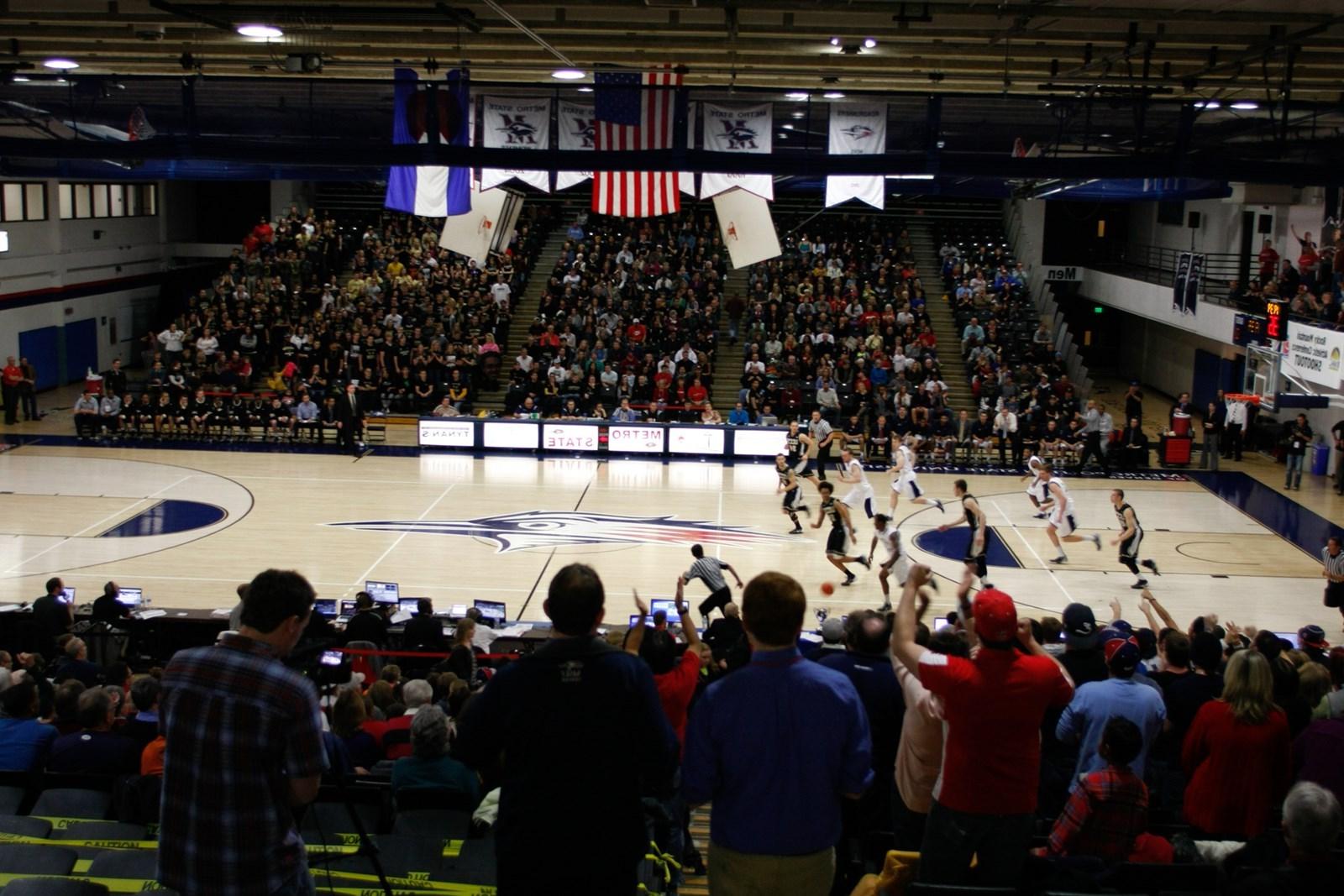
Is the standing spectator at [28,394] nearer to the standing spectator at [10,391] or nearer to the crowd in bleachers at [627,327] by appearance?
the standing spectator at [10,391]

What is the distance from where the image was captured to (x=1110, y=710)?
6.29 m

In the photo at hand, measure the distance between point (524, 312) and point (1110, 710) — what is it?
32016 millimetres

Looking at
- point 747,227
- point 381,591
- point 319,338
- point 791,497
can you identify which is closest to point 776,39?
point 747,227

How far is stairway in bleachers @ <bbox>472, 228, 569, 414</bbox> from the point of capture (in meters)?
32.7

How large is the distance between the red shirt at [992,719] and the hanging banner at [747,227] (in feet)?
63.5

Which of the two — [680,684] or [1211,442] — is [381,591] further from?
[1211,442]

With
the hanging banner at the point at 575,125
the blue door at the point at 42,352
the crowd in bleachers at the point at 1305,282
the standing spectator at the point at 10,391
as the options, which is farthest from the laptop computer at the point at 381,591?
the blue door at the point at 42,352

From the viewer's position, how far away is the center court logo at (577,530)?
2103 centimetres

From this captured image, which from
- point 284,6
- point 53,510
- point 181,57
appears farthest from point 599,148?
point 53,510

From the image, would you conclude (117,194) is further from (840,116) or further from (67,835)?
(67,835)

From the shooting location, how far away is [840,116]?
733 inches

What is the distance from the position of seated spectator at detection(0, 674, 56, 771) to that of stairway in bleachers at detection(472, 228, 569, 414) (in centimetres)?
2386

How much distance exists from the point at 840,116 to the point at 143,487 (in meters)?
15.0

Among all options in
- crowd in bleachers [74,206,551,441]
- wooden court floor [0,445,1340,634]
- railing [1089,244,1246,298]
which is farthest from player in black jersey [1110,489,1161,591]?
crowd in bleachers [74,206,551,441]
